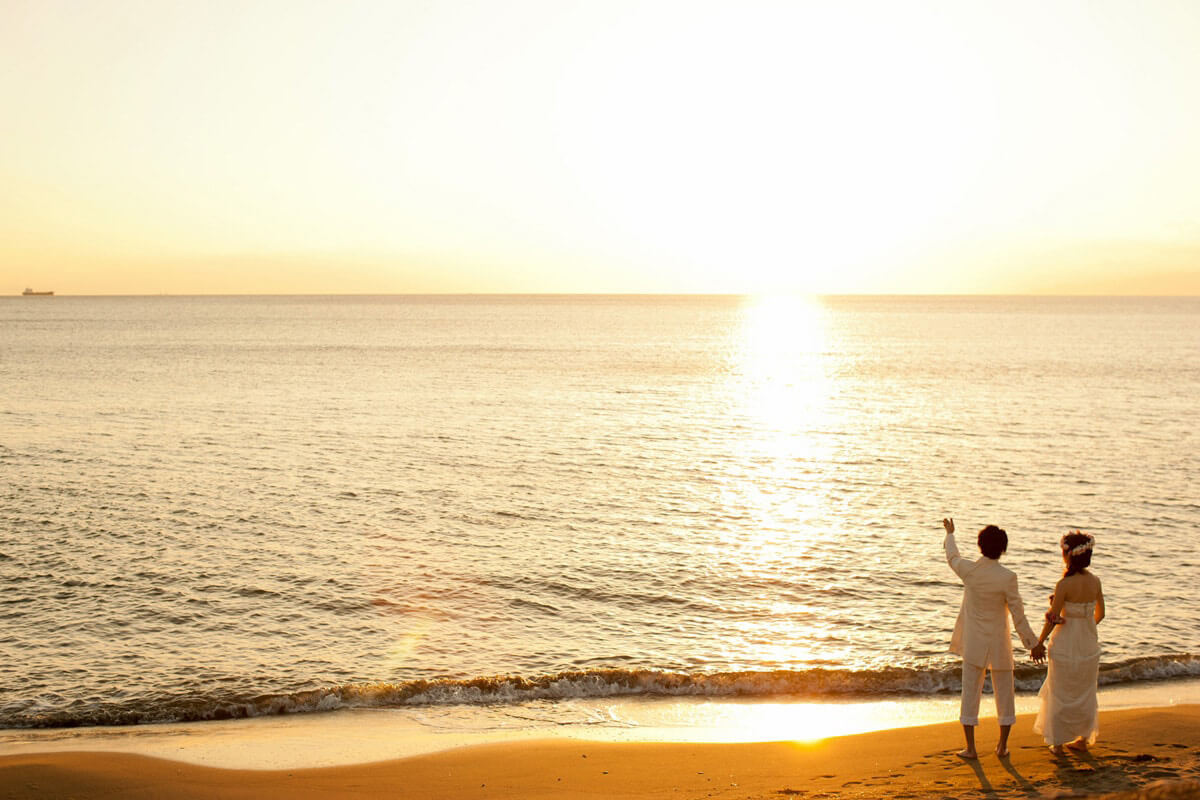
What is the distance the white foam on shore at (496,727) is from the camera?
11453mm

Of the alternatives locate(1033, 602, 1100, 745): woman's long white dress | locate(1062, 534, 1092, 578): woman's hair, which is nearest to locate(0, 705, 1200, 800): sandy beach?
locate(1033, 602, 1100, 745): woman's long white dress

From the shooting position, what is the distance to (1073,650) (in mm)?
9516

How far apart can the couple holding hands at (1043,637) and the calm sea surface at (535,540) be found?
426 centimetres

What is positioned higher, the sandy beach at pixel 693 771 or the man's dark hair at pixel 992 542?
the man's dark hair at pixel 992 542

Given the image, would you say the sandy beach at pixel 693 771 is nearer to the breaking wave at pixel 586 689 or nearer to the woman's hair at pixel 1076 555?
the woman's hair at pixel 1076 555

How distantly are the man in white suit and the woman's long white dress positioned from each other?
1.02 ft

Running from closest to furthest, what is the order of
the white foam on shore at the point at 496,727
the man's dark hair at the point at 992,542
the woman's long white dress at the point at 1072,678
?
1. the man's dark hair at the point at 992,542
2. the woman's long white dress at the point at 1072,678
3. the white foam on shore at the point at 496,727

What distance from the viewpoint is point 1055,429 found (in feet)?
138

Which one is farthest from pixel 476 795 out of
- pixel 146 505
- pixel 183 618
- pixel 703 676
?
pixel 146 505

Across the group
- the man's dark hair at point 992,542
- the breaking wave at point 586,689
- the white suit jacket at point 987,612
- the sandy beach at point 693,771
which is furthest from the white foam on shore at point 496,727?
the man's dark hair at point 992,542

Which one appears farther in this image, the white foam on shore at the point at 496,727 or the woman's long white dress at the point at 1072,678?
the white foam on shore at the point at 496,727

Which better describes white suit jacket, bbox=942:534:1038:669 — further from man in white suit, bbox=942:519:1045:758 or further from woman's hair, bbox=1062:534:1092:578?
woman's hair, bbox=1062:534:1092:578

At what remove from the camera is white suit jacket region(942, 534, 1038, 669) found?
9266 millimetres

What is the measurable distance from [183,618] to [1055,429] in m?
36.3
